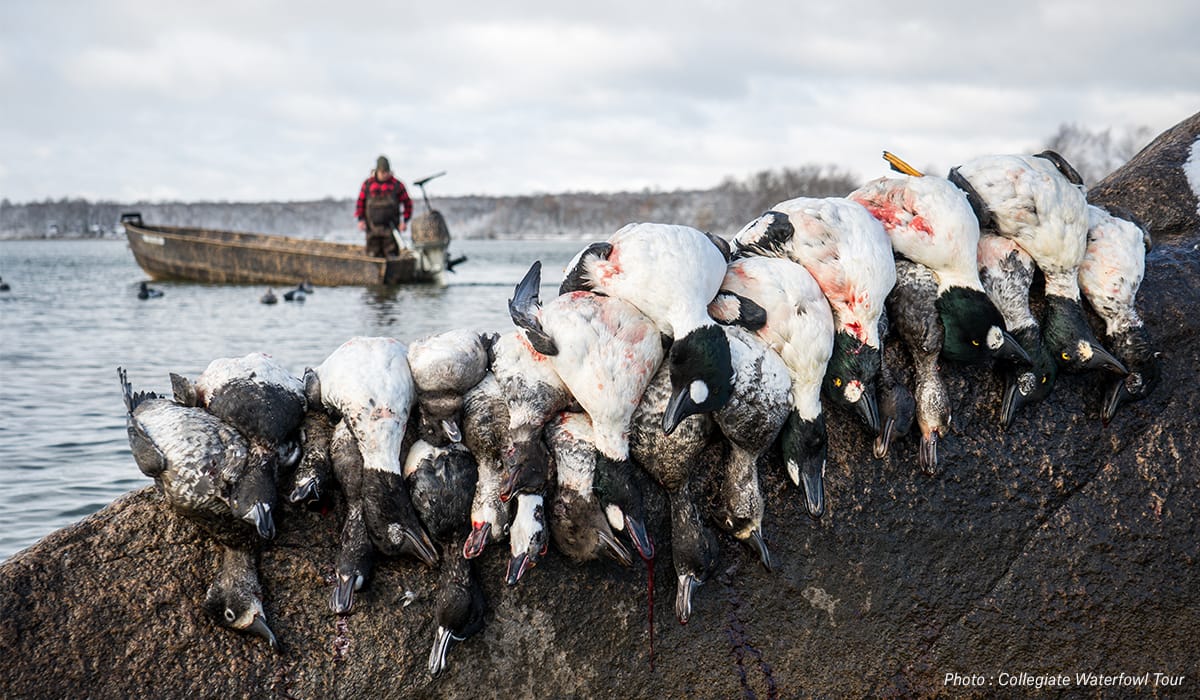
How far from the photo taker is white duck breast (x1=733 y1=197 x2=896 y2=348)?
9.16 feet

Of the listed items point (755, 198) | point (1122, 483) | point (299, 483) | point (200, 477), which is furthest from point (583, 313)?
point (755, 198)

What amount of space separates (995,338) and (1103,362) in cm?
35

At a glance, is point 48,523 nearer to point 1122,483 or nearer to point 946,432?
→ point 946,432

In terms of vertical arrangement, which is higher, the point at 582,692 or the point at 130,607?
the point at 130,607

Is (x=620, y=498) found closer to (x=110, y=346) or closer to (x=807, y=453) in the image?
(x=807, y=453)

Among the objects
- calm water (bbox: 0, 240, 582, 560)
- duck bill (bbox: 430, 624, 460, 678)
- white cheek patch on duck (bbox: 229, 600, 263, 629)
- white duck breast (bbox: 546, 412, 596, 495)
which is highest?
white duck breast (bbox: 546, 412, 596, 495)

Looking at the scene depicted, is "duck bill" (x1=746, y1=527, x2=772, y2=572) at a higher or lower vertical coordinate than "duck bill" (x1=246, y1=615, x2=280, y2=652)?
higher

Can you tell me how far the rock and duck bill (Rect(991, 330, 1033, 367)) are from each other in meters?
1.00

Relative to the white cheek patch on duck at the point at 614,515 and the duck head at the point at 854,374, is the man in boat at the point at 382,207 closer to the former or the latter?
the duck head at the point at 854,374

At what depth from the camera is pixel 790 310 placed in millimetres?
2713

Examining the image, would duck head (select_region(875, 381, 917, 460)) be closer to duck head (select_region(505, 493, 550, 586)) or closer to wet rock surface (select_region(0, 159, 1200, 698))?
wet rock surface (select_region(0, 159, 1200, 698))

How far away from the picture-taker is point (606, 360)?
2.52 metres

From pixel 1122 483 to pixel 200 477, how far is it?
2544mm

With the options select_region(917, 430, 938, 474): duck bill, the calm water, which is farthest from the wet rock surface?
the calm water
